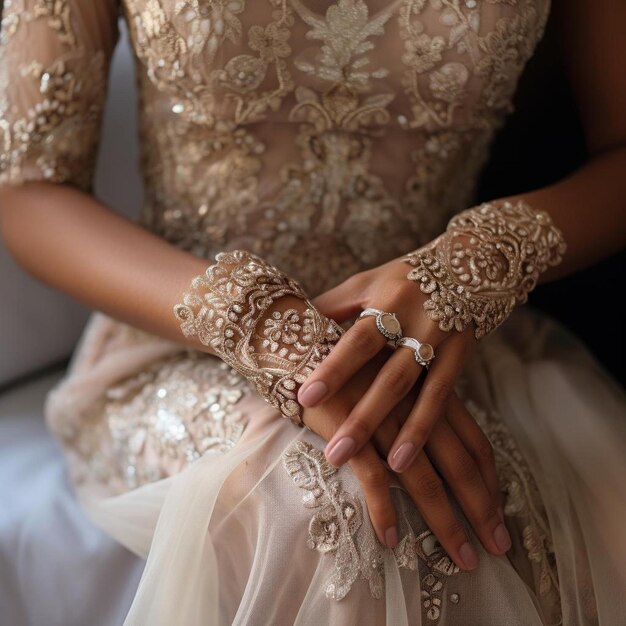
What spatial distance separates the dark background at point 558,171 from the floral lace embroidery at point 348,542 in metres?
0.69

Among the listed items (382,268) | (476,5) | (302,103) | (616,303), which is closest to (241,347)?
(382,268)

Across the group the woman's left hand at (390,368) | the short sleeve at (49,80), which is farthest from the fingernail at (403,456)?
the short sleeve at (49,80)

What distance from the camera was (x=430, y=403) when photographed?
688 mm

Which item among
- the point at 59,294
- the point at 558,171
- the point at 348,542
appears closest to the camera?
the point at 348,542

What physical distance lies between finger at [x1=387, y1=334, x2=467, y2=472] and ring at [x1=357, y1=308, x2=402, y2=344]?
0.04 metres

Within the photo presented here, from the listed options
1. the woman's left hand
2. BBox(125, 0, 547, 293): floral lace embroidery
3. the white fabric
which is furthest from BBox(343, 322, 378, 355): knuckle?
the white fabric

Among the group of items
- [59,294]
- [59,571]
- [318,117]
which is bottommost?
[59,571]

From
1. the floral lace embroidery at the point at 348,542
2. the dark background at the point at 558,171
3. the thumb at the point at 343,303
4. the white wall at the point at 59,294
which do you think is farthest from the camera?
the dark background at the point at 558,171

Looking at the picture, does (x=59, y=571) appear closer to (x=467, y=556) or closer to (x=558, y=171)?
(x=467, y=556)

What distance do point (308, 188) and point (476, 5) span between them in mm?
254

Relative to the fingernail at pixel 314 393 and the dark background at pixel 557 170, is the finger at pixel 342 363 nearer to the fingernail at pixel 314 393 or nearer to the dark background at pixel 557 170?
the fingernail at pixel 314 393

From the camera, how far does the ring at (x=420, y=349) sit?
0.70 meters

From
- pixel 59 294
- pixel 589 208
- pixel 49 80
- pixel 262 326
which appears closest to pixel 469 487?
pixel 262 326

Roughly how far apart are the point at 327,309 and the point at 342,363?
11 cm
